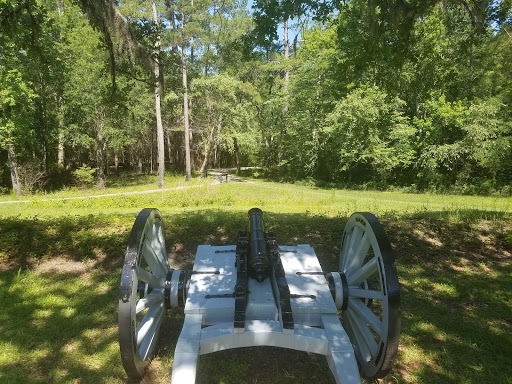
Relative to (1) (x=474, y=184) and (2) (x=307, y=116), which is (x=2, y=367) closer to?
(1) (x=474, y=184)

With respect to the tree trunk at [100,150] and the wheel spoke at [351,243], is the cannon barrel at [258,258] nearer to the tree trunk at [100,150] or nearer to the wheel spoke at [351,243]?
the wheel spoke at [351,243]

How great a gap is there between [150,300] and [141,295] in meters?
0.16

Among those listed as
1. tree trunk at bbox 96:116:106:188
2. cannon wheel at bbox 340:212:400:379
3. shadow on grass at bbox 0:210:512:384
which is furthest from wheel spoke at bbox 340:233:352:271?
tree trunk at bbox 96:116:106:188

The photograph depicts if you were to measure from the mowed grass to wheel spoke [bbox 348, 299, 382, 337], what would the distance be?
0.62 m

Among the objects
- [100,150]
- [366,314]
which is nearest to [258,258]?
[366,314]

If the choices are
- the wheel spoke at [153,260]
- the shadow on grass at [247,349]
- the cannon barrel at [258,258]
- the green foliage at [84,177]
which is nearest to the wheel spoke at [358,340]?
the shadow on grass at [247,349]

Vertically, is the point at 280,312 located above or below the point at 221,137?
below

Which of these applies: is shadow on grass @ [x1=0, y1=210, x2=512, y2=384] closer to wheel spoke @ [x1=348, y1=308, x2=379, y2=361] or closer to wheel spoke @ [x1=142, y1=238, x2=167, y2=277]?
wheel spoke @ [x1=348, y1=308, x2=379, y2=361]

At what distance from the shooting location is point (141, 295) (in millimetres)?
2949

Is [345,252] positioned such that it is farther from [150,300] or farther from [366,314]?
[150,300]

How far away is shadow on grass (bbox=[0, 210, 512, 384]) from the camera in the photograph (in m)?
2.96

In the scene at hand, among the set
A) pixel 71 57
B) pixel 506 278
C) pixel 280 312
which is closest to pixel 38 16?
pixel 280 312

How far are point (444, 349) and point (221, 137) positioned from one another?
25.9 meters

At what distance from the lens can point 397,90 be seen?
617 cm
